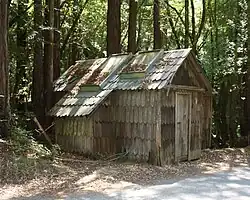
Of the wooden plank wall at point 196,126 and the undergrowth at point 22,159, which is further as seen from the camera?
the wooden plank wall at point 196,126

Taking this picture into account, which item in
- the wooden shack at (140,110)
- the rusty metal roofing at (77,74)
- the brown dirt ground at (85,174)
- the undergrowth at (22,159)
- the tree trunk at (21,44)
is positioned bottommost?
the brown dirt ground at (85,174)

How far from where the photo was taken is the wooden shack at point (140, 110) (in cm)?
1238

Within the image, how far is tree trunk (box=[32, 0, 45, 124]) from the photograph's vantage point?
650 inches

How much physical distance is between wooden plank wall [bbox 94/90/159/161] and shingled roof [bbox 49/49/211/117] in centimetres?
34

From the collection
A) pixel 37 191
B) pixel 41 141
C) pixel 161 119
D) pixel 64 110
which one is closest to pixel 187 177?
pixel 161 119

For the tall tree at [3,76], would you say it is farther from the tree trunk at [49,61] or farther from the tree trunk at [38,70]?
the tree trunk at [38,70]

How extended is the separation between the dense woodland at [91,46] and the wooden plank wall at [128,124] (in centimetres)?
296

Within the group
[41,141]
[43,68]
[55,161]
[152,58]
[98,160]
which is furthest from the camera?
[43,68]

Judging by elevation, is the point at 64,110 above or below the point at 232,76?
below

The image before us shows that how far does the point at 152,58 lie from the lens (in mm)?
13531

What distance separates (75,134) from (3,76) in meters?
3.32

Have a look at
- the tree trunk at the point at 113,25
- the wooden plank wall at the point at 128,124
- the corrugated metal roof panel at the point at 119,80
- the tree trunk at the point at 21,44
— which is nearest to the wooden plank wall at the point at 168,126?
the wooden plank wall at the point at 128,124

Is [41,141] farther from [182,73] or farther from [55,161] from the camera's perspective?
[182,73]

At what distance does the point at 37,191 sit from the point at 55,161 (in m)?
2.78
